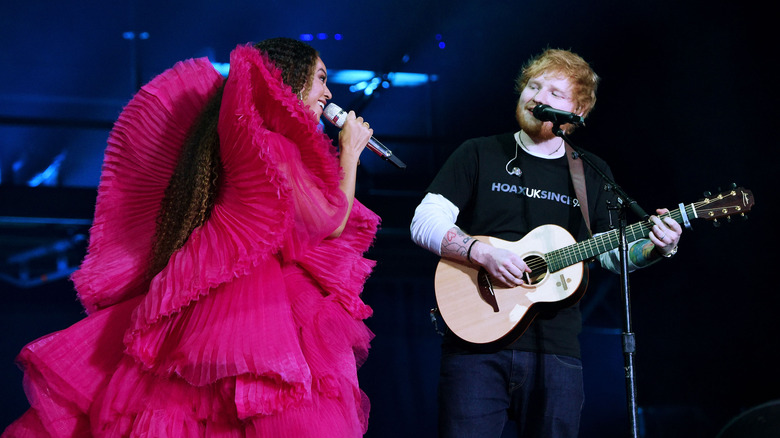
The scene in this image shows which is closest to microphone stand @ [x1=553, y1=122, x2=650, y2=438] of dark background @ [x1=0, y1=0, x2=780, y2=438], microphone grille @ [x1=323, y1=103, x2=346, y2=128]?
microphone grille @ [x1=323, y1=103, x2=346, y2=128]

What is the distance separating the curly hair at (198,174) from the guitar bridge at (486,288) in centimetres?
97

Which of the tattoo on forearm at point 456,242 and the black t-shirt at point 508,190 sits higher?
the black t-shirt at point 508,190

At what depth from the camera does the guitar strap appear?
2635 millimetres

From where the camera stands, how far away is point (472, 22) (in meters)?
4.13

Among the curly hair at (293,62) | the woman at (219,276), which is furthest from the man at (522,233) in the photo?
the curly hair at (293,62)

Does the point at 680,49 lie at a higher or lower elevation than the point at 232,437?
higher

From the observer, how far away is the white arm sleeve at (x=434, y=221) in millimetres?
2492

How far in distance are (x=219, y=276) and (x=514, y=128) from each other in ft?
9.70

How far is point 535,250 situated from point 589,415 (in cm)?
219

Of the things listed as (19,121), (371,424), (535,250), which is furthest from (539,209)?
(19,121)

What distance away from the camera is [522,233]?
102 inches

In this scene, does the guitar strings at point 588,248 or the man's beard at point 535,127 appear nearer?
the guitar strings at point 588,248

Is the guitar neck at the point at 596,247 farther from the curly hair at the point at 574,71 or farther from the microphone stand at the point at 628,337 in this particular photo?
the curly hair at the point at 574,71

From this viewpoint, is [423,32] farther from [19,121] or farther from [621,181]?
[19,121]
